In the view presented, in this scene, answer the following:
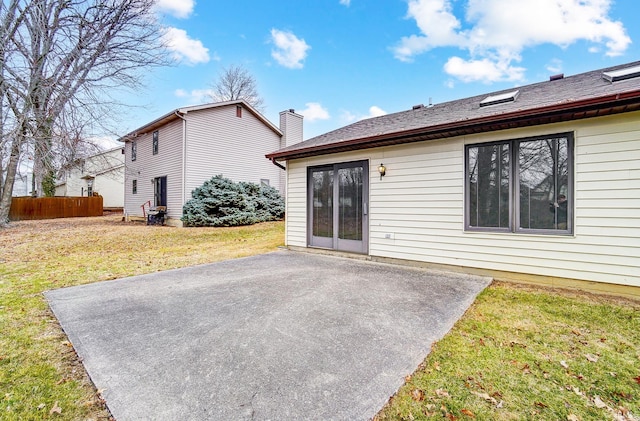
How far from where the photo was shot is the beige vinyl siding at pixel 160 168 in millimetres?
13188

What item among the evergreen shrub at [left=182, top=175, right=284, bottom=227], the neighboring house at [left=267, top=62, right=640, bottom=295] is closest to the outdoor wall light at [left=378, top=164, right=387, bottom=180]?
the neighboring house at [left=267, top=62, right=640, bottom=295]

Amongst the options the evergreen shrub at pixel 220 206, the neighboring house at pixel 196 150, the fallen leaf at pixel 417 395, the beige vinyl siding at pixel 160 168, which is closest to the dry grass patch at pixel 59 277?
the evergreen shrub at pixel 220 206

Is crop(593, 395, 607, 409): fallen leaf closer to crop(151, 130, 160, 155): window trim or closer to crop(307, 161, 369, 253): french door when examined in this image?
crop(307, 161, 369, 253): french door

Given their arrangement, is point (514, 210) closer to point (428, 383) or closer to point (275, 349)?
point (428, 383)

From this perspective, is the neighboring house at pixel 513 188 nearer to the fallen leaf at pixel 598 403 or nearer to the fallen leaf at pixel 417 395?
the fallen leaf at pixel 598 403

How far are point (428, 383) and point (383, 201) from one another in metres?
4.13

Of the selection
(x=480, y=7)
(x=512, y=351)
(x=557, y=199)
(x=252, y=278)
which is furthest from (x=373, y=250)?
(x=480, y=7)

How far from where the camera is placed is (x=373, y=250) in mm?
6078

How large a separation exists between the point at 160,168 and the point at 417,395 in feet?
51.3

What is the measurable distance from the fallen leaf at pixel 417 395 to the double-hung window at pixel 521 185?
3.61 metres

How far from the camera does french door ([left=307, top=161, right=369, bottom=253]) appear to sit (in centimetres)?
625

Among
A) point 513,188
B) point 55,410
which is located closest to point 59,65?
point 55,410

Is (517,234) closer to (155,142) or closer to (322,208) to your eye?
(322,208)

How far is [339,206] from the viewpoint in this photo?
6.59 meters
